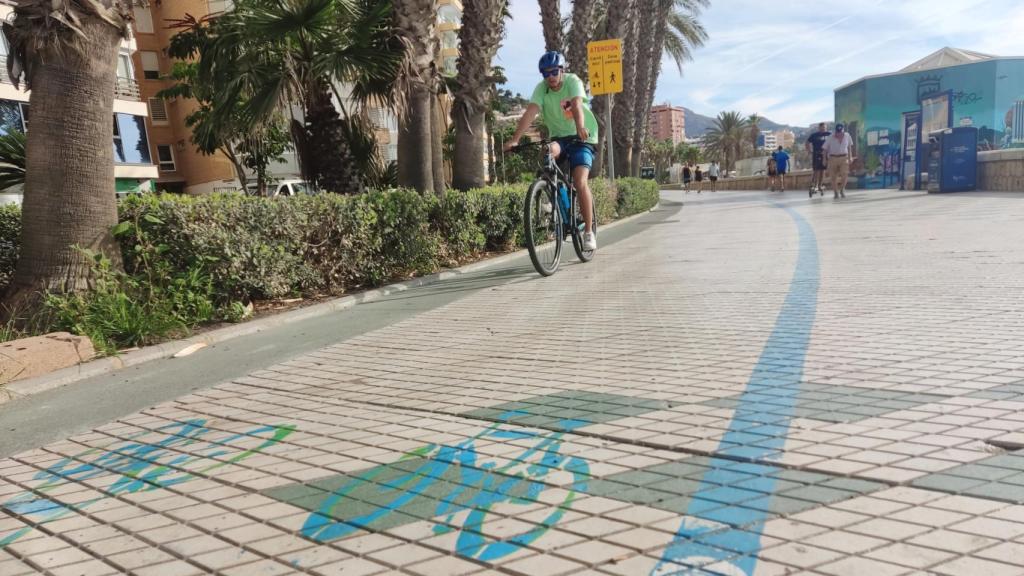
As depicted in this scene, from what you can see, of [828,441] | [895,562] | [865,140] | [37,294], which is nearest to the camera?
[895,562]

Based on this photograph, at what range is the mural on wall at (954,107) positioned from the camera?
26234mm

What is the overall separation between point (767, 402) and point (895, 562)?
1.16 m

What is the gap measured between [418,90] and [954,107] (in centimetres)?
2680

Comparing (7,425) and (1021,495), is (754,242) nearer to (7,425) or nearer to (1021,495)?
(1021,495)

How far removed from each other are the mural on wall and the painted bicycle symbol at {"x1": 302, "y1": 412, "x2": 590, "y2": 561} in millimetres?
27119

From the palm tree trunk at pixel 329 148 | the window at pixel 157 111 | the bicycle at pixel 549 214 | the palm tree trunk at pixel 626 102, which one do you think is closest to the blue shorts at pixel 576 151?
the bicycle at pixel 549 214

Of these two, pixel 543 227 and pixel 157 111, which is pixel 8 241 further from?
pixel 157 111

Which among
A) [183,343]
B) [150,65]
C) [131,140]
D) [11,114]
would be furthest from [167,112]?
[183,343]

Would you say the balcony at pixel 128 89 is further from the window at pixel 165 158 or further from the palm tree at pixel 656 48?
the palm tree at pixel 656 48

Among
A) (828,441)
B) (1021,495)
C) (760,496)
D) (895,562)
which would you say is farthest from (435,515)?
(1021,495)

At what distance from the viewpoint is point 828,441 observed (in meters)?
2.35

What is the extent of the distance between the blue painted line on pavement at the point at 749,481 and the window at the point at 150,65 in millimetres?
46573

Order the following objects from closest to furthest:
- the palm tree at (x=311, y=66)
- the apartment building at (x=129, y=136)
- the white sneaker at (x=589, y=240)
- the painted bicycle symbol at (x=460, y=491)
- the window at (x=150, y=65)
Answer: the painted bicycle symbol at (x=460, y=491)
the white sneaker at (x=589, y=240)
the palm tree at (x=311, y=66)
the apartment building at (x=129, y=136)
the window at (x=150, y=65)

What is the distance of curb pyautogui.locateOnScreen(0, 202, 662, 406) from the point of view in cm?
388
